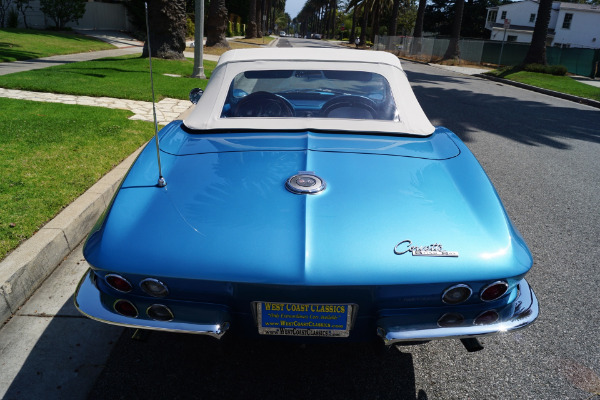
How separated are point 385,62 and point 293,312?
2.07 metres

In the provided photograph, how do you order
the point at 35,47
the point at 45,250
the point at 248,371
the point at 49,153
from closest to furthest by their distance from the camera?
the point at 248,371
the point at 45,250
the point at 49,153
the point at 35,47

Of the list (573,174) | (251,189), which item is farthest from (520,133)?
(251,189)

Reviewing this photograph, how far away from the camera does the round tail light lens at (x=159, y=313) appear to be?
6.14 feet

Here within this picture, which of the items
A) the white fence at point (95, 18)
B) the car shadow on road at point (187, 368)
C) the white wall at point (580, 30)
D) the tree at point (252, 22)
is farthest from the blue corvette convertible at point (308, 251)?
the white wall at point (580, 30)

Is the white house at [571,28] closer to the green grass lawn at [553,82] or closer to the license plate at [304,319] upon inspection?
the green grass lawn at [553,82]

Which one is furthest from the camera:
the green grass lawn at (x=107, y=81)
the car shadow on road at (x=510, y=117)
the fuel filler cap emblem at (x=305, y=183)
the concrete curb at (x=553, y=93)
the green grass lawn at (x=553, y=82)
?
the green grass lawn at (x=553, y=82)

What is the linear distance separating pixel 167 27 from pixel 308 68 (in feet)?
41.9

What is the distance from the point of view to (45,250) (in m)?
3.02

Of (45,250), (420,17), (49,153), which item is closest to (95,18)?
(420,17)

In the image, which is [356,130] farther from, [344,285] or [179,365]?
[179,365]

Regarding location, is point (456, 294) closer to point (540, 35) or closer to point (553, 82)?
point (553, 82)

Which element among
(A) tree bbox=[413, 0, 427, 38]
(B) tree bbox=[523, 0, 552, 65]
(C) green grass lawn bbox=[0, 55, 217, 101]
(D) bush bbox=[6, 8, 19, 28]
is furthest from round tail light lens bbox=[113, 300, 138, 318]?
(A) tree bbox=[413, 0, 427, 38]

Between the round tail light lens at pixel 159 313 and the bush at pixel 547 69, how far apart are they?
2167 cm

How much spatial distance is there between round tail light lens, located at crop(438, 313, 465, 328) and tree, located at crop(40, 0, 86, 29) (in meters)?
30.6
